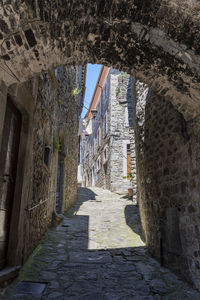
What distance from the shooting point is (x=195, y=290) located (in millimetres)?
2943

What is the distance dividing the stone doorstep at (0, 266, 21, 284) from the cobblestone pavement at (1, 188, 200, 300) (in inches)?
4.0

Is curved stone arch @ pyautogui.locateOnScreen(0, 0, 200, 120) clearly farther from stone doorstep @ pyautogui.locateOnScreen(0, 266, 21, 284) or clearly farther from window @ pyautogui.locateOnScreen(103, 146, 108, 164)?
window @ pyautogui.locateOnScreen(103, 146, 108, 164)

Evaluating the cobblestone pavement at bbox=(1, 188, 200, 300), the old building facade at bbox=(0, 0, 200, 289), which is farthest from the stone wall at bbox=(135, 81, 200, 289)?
the cobblestone pavement at bbox=(1, 188, 200, 300)

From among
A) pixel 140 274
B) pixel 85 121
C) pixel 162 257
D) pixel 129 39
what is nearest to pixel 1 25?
pixel 129 39

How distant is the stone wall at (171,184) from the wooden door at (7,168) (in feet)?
7.65

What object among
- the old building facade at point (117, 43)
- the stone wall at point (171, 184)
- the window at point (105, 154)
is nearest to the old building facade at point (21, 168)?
the old building facade at point (117, 43)

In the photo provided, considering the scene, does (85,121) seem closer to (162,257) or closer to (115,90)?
(115,90)

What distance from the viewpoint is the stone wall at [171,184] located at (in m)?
3.08

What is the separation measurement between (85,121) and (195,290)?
68.0ft

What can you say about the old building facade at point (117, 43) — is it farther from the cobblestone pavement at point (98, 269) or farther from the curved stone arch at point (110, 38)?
the cobblestone pavement at point (98, 269)

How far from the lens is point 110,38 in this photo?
2.24 meters

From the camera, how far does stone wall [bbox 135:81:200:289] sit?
3.08 meters

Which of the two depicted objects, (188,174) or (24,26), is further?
(188,174)

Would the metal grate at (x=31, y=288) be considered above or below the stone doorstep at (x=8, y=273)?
below
